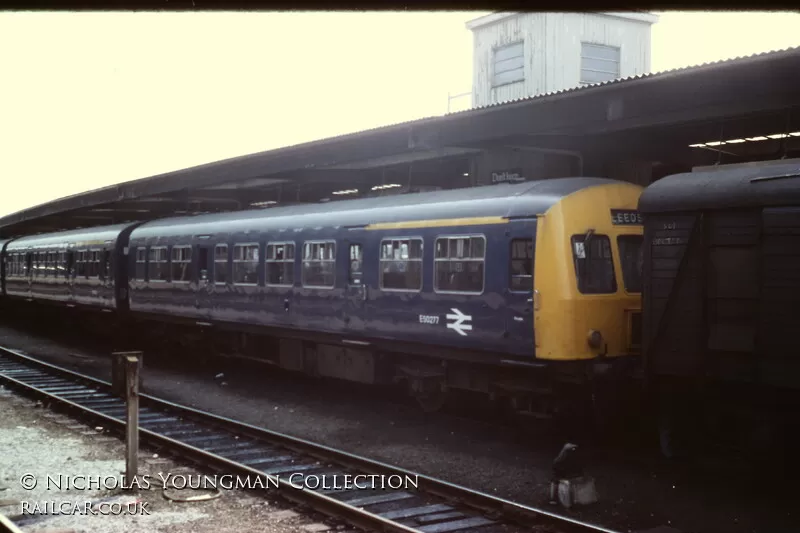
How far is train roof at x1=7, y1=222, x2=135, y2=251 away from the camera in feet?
70.5

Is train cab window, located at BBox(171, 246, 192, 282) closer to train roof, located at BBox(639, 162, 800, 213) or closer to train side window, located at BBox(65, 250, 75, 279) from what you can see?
train side window, located at BBox(65, 250, 75, 279)

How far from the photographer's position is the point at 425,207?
11.4 metres

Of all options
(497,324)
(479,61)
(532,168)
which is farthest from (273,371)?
(479,61)

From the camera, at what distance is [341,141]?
13.8 metres

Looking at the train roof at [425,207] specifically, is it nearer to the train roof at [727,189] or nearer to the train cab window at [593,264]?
the train cab window at [593,264]

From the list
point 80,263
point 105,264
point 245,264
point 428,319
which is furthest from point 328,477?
point 80,263

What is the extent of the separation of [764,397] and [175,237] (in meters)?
13.5

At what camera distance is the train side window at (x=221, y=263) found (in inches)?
632

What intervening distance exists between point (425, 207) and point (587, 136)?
2645 millimetres

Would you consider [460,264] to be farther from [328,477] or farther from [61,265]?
[61,265]

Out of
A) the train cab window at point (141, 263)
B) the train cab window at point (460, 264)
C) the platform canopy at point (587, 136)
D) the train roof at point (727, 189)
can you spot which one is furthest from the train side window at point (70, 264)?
the train roof at point (727, 189)

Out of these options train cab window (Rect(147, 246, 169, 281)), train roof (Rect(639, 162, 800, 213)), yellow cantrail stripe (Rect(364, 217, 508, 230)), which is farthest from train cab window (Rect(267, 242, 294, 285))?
train roof (Rect(639, 162, 800, 213))

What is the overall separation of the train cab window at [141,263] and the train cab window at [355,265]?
8661 millimetres

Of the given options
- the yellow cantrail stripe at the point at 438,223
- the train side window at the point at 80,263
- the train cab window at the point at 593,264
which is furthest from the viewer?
the train side window at the point at 80,263
